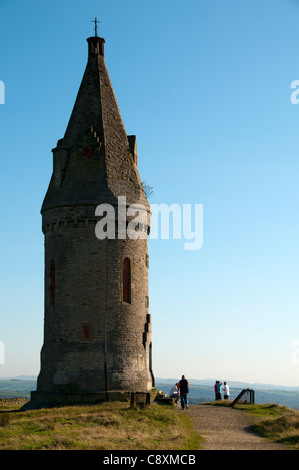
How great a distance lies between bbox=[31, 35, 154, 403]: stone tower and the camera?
32.9 metres

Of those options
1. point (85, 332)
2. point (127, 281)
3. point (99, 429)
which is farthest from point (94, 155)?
point (99, 429)

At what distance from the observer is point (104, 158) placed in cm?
3469

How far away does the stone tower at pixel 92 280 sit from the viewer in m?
32.9

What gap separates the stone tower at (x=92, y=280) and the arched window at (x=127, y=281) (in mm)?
52

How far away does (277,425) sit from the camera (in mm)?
24469

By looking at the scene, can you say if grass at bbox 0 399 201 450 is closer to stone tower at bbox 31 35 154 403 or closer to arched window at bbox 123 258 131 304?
Result: stone tower at bbox 31 35 154 403

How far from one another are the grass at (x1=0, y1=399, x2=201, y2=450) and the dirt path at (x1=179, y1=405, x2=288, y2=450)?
0.53m

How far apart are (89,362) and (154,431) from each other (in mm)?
10120

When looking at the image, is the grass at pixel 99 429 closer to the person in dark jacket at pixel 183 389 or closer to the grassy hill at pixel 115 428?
the grassy hill at pixel 115 428

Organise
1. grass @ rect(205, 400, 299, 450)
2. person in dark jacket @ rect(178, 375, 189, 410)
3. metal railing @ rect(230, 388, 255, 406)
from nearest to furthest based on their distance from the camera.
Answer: grass @ rect(205, 400, 299, 450) < person in dark jacket @ rect(178, 375, 189, 410) < metal railing @ rect(230, 388, 255, 406)

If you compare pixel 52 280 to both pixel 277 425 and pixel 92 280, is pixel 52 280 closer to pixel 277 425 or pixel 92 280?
pixel 92 280

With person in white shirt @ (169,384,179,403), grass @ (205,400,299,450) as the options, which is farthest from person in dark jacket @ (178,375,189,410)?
person in white shirt @ (169,384,179,403)

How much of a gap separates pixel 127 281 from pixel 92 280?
200 cm
